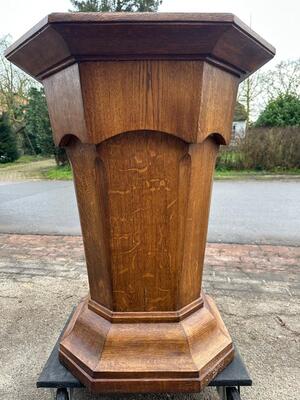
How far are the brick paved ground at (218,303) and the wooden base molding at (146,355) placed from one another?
11.9 inches

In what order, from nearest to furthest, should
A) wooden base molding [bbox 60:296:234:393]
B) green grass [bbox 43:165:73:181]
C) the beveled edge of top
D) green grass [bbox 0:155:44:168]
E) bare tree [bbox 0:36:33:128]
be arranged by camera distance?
the beveled edge of top < wooden base molding [bbox 60:296:234:393] < green grass [bbox 43:165:73:181] < green grass [bbox 0:155:44:168] < bare tree [bbox 0:36:33:128]

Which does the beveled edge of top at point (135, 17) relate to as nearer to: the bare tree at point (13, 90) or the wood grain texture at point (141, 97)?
the wood grain texture at point (141, 97)

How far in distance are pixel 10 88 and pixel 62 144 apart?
22.4m

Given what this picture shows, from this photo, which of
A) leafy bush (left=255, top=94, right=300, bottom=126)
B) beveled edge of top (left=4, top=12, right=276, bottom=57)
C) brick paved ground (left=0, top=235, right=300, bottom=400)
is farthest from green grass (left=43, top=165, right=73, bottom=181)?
beveled edge of top (left=4, top=12, right=276, bottom=57)

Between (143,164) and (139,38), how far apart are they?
13.5 inches

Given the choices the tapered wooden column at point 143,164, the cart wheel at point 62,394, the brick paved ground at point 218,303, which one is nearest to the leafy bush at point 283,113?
the brick paved ground at point 218,303

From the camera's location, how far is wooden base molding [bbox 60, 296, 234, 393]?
1050 mm

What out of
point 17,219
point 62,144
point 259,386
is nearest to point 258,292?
point 259,386

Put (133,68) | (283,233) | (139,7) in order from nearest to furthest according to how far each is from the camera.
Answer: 1. (133,68)
2. (283,233)
3. (139,7)

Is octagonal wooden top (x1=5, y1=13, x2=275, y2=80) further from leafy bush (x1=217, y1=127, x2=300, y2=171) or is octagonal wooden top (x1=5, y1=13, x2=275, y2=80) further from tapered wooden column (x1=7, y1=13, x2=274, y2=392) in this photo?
leafy bush (x1=217, y1=127, x2=300, y2=171)

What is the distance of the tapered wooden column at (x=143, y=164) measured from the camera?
84 centimetres

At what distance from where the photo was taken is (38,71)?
3.46 feet

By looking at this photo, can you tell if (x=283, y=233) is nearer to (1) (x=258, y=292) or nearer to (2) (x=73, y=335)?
(1) (x=258, y=292)

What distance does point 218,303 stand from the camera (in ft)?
7.00
